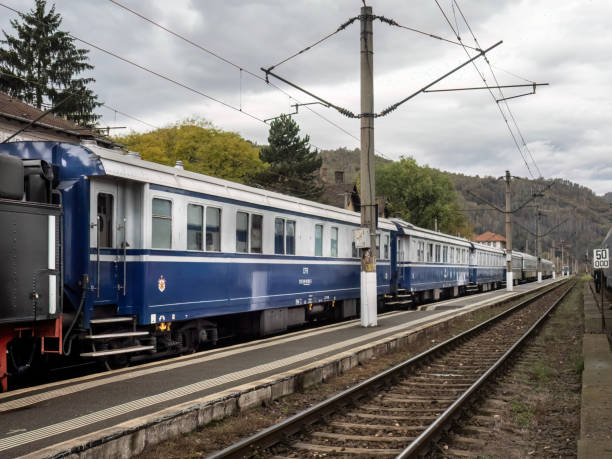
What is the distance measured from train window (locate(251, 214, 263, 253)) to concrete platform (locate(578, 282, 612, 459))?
6.87 m

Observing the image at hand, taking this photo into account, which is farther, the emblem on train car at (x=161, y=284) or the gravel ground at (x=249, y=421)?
the emblem on train car at (x=161, y=284)

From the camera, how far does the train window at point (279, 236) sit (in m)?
15.0

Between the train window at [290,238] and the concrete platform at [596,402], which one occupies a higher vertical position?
the train window at [290,238]

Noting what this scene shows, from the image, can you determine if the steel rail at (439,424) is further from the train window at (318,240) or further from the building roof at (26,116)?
the building roof at (26,116)

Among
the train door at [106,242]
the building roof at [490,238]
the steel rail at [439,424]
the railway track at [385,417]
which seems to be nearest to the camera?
the steel rail at [439,424]

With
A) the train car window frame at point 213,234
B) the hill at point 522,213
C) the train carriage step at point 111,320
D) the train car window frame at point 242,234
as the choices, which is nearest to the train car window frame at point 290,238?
the train car window frame at point 242,234

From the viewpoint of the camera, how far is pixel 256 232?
14.0 m

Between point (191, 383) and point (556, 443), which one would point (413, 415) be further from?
point (191, 383)

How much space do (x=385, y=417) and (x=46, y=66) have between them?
43.6 m

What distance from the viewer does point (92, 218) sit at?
31.6 ft

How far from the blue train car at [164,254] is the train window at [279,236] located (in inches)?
0.9

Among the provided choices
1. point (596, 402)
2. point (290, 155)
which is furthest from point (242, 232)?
point (290, 155)

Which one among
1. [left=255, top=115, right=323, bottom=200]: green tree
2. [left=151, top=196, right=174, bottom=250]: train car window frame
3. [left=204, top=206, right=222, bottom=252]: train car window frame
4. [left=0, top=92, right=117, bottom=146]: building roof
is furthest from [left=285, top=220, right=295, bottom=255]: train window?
[left=255, top=115, right=323, bottom=200]: green tree

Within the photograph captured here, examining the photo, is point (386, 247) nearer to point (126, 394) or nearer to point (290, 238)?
point (290, 238)
